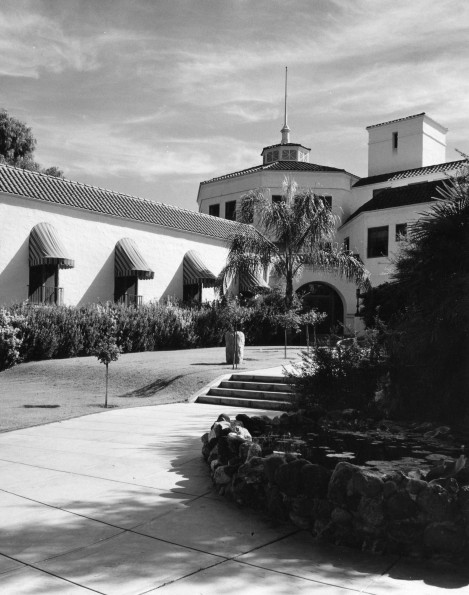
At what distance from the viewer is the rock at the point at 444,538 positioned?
4.38 m

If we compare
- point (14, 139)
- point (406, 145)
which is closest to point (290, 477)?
point (406, 145)

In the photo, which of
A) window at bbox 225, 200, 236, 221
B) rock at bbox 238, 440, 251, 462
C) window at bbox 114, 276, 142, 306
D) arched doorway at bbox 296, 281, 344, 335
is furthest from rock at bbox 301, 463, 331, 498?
window at bbox 225, 200, 236, 221

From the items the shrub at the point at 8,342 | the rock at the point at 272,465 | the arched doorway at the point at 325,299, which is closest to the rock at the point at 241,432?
the rock at the point at 272,465

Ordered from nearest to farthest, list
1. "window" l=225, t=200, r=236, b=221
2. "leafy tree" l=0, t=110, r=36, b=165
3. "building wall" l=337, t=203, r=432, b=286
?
"building wall" l=337, t=203, r=432, b=286 → "window" l=225, t=200, r=236, b=221 → "leafy tree" l=0, t=110, r=36, b=165

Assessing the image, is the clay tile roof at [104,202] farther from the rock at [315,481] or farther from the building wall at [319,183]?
the rock at [315,481]

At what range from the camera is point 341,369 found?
34.5ft

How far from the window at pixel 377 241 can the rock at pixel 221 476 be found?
3135 cm

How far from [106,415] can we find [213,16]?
283 inches

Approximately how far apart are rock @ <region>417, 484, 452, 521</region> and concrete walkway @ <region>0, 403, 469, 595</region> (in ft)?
1.37

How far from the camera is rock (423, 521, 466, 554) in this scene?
4.38 metres

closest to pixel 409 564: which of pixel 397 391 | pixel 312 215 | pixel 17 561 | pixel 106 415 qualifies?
pixel 17 561

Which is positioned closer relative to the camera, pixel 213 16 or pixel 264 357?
pixel 213 16

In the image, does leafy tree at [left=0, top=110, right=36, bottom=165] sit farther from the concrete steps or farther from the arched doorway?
the concrete steps

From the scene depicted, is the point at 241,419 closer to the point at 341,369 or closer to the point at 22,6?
the point at 341,369
